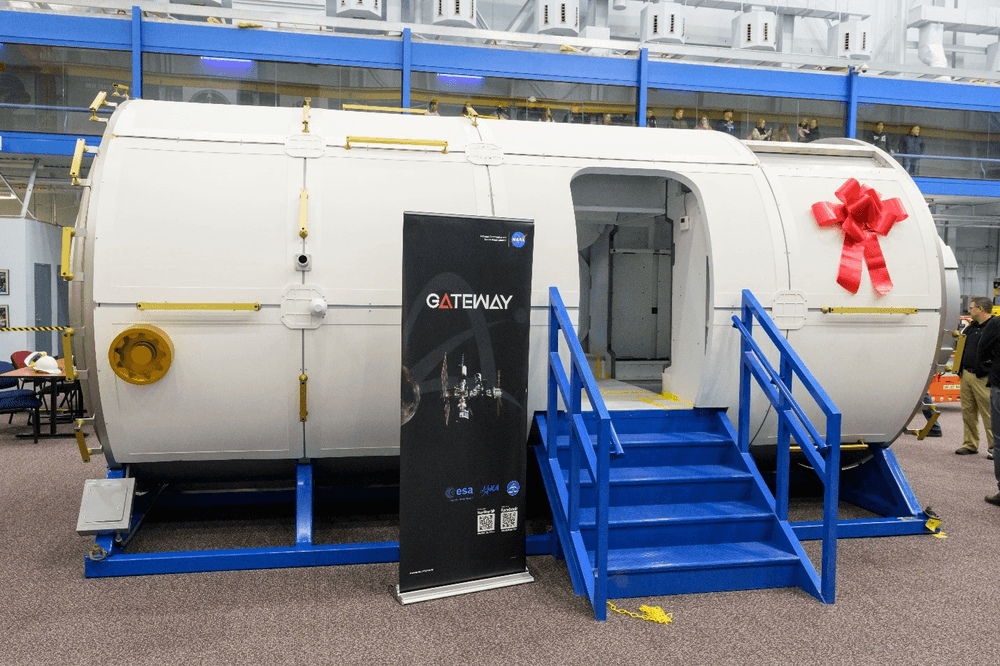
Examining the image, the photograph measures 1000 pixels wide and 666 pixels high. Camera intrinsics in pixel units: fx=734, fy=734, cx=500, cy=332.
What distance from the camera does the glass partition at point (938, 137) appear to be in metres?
13.8

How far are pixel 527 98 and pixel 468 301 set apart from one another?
8968 mm

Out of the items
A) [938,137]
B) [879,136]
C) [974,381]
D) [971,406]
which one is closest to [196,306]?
[974,381]

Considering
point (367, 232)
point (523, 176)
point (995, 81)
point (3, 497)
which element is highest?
point (995, 81)

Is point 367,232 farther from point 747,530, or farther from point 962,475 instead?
point 962,475

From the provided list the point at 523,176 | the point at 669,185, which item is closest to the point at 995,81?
the point at 669,185

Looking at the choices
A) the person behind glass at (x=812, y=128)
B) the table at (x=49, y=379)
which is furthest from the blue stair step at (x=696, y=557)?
the person behind glass at (x=812, y=128)

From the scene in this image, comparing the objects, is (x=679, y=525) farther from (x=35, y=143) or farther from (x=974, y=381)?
(x=35, y=143)

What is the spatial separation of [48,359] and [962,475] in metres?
9.31

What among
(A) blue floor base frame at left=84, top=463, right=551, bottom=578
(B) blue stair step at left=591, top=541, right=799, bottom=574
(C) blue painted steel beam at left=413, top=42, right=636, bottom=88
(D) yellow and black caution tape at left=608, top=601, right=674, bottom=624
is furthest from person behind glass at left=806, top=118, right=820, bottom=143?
(D) yellow and black caution tape at left=608, top=601, right=674, bottom=624

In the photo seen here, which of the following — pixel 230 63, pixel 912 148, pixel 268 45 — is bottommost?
pixel 912 148

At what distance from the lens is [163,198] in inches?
153

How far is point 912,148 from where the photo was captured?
14172 millimetres

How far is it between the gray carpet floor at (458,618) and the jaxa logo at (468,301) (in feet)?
4.87

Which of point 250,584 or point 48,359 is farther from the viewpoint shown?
point 48,359
